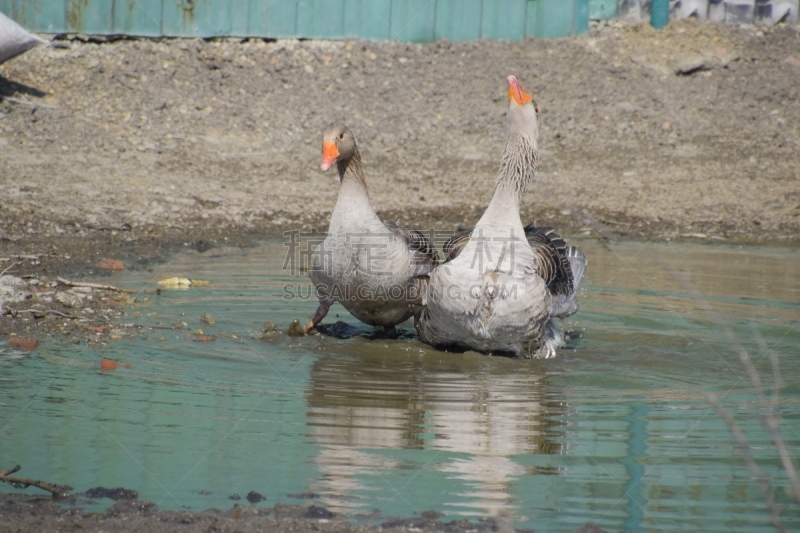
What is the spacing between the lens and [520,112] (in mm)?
6406

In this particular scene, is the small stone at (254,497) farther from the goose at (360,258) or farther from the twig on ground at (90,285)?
the twig on ground at (90,285)

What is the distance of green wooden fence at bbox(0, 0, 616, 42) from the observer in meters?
12.3

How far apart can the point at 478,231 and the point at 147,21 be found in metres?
8.18

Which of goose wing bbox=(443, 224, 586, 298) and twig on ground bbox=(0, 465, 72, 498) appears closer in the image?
twig on ground bbox=(0, 465, 72, 498)

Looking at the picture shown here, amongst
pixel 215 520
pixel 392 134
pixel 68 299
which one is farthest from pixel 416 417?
pixel 392 134

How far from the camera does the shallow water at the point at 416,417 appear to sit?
3814mm

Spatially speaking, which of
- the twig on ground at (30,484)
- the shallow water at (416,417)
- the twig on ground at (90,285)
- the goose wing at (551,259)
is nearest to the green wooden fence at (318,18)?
the shallow water at (416,417)

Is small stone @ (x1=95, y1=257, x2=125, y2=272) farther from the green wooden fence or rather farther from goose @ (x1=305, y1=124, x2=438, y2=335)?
the green wooden fence

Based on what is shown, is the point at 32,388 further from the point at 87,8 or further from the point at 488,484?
the point at 87,8

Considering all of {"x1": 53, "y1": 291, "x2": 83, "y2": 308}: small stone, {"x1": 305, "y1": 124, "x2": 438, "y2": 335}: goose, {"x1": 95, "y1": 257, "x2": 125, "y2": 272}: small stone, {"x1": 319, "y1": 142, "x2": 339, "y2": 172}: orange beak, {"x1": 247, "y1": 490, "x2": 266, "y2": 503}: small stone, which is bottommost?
{"x1": 247, "y1": 490, "x2": 266, "y2": 503}: small stone

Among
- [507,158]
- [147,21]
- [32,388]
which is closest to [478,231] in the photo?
[507,158]

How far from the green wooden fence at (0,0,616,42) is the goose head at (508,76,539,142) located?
23.8 feet

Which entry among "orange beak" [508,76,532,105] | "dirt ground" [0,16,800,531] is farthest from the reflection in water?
"dirt ground" [0,16,800,531]

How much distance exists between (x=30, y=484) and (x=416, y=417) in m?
1.94
